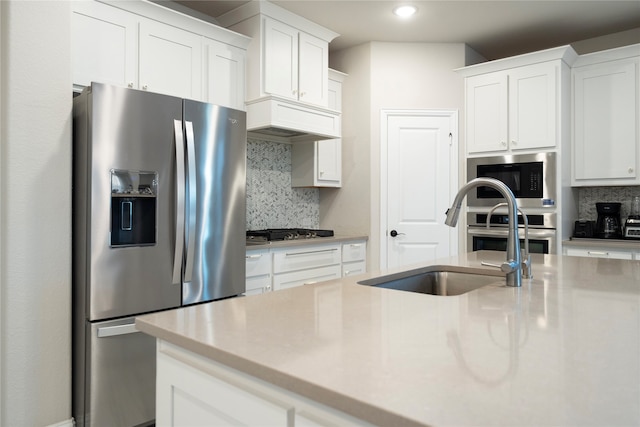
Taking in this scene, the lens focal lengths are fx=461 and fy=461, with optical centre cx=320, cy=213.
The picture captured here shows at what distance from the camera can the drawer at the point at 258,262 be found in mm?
3078

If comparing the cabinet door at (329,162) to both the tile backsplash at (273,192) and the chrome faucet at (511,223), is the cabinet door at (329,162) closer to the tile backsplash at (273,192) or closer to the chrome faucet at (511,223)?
the tile backsplash at (273,192)

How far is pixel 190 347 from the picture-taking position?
0.96 metres

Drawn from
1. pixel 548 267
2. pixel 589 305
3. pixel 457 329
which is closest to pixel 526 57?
pixel 548 267

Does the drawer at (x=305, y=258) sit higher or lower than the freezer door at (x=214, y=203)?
lower

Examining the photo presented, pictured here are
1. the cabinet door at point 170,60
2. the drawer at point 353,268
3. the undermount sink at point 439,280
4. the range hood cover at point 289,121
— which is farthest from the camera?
the drawer at point 353,268

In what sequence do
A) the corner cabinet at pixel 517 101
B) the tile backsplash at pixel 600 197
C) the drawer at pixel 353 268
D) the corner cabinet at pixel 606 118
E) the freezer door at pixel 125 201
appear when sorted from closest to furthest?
the freezer door at pixel 125 201
the corner cabinet at pixel 606 118
the corner cabinet at pixel 517 101
the tile backsplash at pixel 600 197
the drawer at pixel 353 268

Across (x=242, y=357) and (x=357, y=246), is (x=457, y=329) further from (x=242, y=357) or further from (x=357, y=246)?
(x=357, y=246)

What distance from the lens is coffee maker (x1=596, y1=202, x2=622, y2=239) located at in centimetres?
369

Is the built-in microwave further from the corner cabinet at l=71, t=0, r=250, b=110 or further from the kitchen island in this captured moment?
the kitchen island

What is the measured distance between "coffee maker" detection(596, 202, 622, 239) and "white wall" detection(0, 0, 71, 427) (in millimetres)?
3802

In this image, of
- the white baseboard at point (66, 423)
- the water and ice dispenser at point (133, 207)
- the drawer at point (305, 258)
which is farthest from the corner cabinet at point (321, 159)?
the white baseboard at point (66, 423)

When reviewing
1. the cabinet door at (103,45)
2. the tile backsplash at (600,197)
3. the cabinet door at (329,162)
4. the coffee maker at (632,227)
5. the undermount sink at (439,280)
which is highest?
the cabinet door at (103,45)

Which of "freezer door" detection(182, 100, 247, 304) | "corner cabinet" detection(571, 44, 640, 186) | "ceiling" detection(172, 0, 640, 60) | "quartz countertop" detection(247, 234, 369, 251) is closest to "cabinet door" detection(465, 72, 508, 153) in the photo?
"ceiling" detection(172, 0, 640, 60)

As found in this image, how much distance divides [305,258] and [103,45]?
75.7 inches
